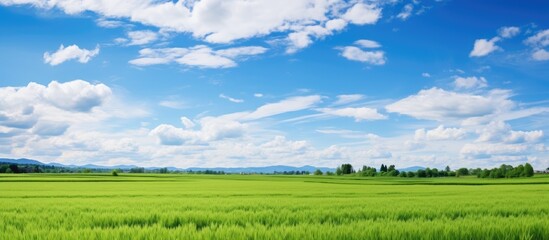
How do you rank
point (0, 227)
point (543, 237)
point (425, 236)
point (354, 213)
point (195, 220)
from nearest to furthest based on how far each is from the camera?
1. point (425, 236)
2. point (543, 237)
3. point (0, 227)
4. point (195, 220)
5. point (354, 213)

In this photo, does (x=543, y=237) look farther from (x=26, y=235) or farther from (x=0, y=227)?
(x=0, y=227)

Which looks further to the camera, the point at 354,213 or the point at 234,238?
the point at 354,213

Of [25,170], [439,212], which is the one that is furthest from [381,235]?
[25,170]

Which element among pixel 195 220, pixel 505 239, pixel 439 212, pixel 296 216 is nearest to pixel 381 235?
pixel 505 239

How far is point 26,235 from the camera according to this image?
7.91 metres

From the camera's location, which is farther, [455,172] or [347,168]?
[347,168]

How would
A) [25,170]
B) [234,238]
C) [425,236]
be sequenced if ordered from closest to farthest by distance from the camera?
1. [234,238]
2. [425,236]
3. [25,170]

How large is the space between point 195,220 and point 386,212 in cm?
546

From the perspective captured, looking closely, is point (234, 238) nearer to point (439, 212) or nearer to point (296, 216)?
point (296, 216)

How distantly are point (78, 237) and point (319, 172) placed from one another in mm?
186431

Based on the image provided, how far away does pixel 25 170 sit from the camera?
6634 inches

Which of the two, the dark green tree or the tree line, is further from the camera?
the dark green tree

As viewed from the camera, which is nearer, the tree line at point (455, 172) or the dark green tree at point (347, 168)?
the tree line at point (455, 172)

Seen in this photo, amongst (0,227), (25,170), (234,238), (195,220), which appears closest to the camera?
(234,238)
